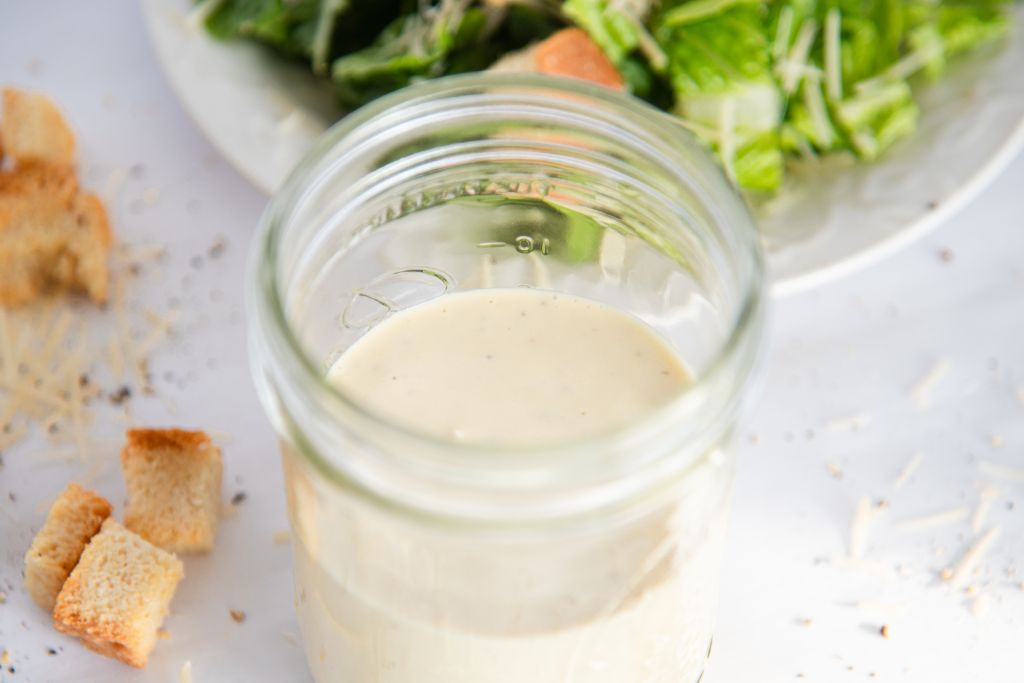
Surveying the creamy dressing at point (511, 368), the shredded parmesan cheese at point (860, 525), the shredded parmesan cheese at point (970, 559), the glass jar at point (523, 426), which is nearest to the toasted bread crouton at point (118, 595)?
the glass jar at point (523, 426)

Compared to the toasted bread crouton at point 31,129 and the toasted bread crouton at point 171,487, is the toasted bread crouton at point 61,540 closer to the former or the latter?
the toasted bread crouton at point 171,487

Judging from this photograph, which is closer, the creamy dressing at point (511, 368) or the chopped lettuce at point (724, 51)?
the creamy dressing at point (511, 368)

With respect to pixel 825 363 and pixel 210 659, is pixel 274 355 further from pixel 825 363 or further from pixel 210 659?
pixel 825 363

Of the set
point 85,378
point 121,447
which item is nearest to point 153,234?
point 85,378

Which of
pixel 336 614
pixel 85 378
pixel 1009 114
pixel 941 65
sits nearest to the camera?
pixel 336 614

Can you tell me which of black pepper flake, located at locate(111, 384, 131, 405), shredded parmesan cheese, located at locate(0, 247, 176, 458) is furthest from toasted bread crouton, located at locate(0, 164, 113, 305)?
black pepper flake, located at locate(111, 384, 131, 405)

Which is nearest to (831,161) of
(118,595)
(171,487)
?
(171,487)

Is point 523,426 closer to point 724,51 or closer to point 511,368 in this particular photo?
point 511,368
